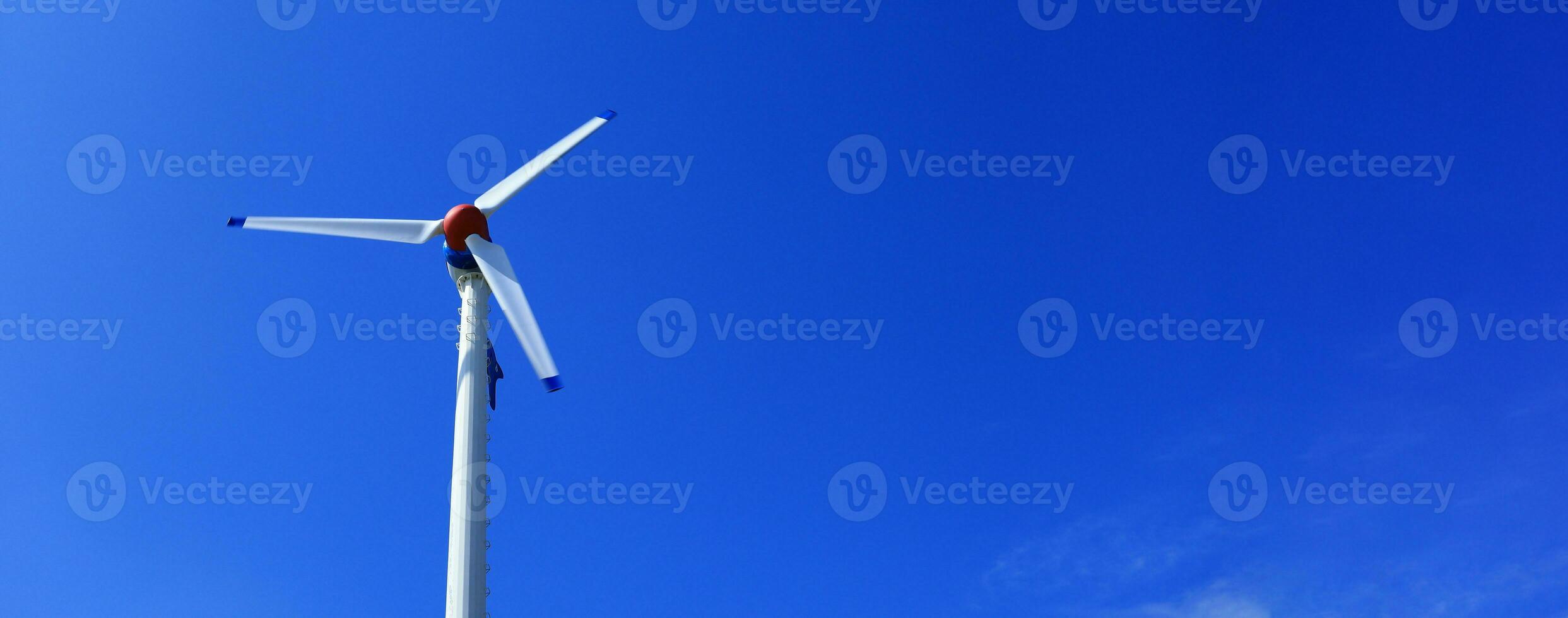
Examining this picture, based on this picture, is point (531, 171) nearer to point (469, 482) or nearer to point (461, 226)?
point (461, 226)

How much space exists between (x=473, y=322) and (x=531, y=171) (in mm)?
7012

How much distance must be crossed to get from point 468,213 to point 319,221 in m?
5.96

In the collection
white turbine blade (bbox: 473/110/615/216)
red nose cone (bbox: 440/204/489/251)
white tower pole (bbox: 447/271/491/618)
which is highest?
white turbine blade (bbox: 473/110/615/216)

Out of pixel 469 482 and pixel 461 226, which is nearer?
pixel 469 482

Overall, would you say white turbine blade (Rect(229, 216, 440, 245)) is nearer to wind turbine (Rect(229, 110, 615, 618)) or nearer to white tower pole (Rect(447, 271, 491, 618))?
wind turbine (Rect(229, 110, 615, 618))

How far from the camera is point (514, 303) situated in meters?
37.6

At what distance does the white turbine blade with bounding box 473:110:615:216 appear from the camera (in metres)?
41.5

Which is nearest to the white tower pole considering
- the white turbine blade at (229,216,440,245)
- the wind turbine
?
the wind turbine

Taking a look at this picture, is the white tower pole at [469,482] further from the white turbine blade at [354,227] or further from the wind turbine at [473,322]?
the white turbine blade at [354,227]

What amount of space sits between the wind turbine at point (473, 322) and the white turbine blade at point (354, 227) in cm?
2

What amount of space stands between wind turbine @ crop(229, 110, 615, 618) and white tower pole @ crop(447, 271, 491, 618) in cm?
3

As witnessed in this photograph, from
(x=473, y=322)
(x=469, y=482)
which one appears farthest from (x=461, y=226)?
(x=469, y=482)

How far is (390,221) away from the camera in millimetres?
40688

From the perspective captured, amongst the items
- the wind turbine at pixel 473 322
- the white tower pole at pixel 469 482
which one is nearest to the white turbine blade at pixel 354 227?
the wind turbine at pixel 473 322
